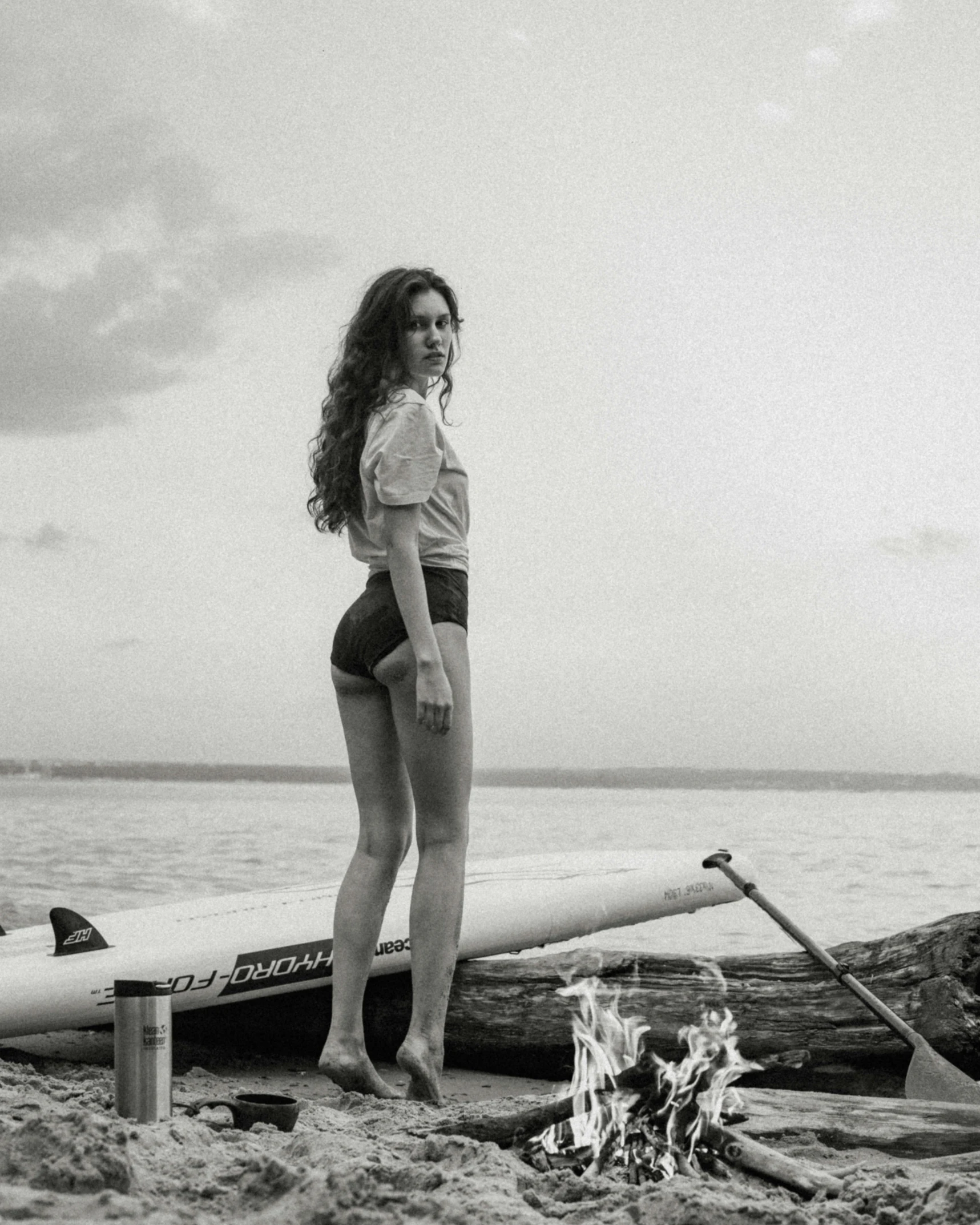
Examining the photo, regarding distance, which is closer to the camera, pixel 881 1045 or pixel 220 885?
pixel 881 1045

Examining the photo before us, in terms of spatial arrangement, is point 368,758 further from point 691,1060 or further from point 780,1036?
point 780,1036

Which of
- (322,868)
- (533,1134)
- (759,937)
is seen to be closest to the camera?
(533,1134)

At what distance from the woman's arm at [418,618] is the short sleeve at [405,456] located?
1.5 inches

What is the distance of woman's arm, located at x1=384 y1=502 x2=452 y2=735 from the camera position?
2.86 metres

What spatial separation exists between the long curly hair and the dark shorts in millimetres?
245

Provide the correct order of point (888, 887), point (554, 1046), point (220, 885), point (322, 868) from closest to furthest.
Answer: point (554, 1046)
point (220, 885)
point (888, 887)
point (322, 868)

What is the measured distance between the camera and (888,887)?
1145cm

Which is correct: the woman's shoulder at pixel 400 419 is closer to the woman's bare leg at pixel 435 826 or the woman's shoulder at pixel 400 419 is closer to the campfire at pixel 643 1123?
the woman's bare leg at pixel 435 826

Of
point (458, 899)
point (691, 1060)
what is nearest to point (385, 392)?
point (458, 899)

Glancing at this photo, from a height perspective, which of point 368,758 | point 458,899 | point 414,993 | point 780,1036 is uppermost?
point 368,758

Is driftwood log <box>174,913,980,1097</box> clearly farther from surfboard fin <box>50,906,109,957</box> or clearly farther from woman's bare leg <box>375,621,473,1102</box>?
woman's bare leg <box>375,621,473,1102</box>

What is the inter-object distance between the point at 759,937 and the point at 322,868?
214 inches

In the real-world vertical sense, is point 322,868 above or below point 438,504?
below

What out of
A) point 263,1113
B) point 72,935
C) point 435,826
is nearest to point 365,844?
point 435,826
